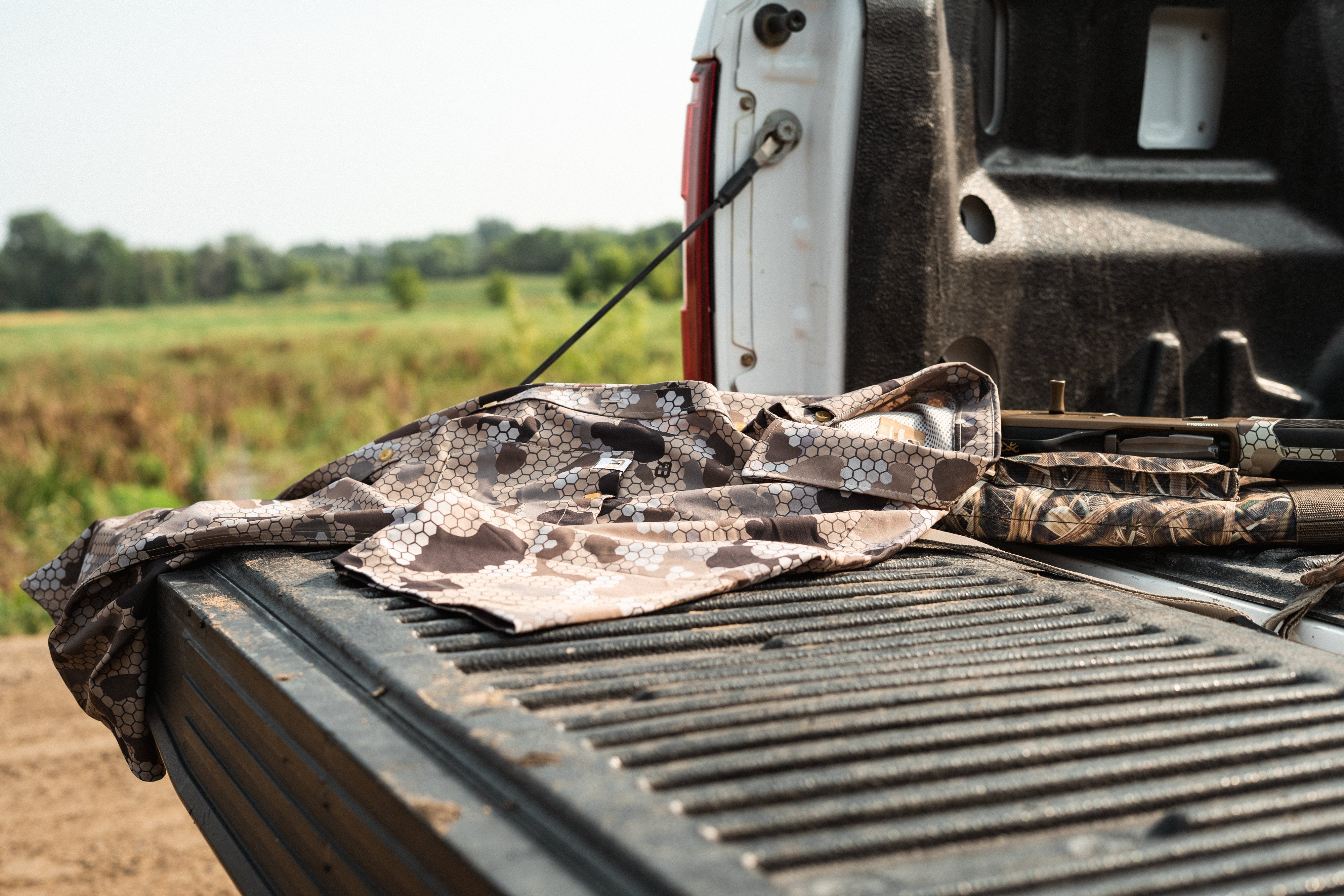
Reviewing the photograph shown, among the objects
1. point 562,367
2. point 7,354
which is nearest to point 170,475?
point 7,354

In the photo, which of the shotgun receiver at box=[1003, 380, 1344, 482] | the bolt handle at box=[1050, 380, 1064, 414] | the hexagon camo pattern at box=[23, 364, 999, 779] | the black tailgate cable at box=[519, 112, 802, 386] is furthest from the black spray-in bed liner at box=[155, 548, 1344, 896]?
the black tailgate cable at box=[519, 112, 802, 386]

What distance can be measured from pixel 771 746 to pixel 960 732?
163mm

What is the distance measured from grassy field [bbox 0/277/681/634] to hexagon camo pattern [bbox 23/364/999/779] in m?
4.97

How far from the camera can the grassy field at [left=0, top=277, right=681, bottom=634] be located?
8.59 metres

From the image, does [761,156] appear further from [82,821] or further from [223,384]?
[223,384]

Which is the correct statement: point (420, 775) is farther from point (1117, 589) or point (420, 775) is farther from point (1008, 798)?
point (1117, 589)

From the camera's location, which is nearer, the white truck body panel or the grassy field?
the white truck body panel

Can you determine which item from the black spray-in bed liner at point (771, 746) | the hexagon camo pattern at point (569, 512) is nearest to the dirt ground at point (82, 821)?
the hexagon camo pattern at point (569, 512)

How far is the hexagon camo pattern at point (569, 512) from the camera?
5.24ft

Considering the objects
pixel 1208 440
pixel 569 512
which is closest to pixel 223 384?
pixel 569 512

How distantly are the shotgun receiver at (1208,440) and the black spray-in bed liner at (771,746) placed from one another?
1.70ft

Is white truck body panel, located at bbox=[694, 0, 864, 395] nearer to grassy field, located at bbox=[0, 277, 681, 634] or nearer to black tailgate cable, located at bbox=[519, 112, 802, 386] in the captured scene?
black tailgate cable, located at bbox=[519, 112, 802, 386]

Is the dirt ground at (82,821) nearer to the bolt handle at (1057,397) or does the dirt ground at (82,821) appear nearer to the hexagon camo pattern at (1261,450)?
the bolt handle at (1057,397)

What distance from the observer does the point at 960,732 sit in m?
1.01
